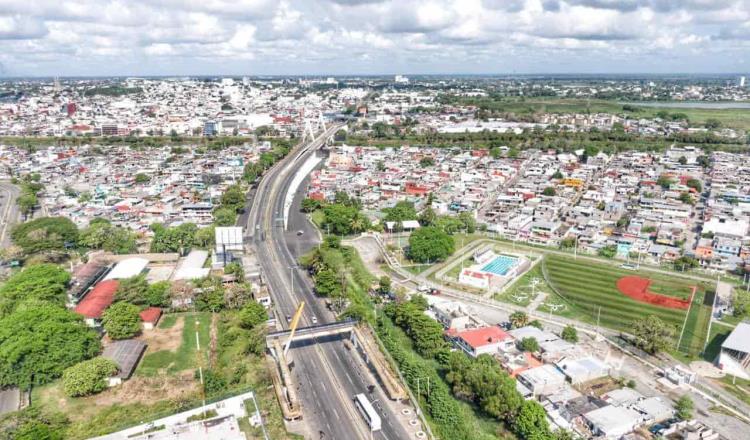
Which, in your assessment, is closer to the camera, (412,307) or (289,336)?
(289,336)

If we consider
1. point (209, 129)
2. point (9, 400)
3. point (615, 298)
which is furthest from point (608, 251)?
point (209, 129)

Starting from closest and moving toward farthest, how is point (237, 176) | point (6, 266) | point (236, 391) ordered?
point (236, 391) → point (6, 266) → point (237, 176)

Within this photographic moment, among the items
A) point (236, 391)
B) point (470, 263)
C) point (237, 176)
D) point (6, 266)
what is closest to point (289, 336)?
point (236, 391)

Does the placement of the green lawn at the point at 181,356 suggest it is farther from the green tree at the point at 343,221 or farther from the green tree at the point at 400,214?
the green tree at the point at 400,214

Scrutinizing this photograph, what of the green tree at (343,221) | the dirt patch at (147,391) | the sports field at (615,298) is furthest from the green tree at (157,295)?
the sports field at (615,298)

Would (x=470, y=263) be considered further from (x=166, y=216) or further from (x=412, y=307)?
(x=166, y=216)

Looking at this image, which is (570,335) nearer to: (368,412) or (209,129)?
(368,412)
